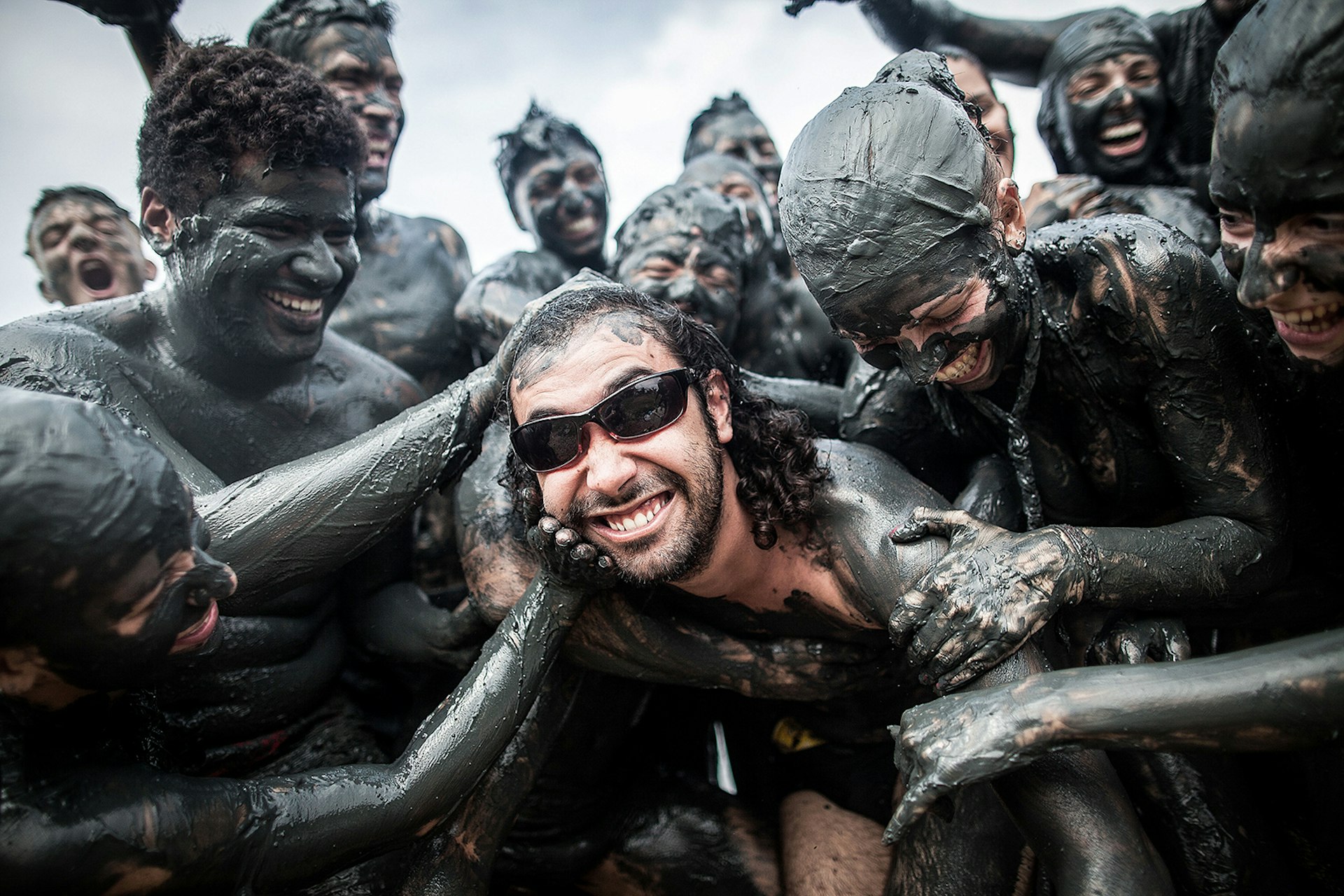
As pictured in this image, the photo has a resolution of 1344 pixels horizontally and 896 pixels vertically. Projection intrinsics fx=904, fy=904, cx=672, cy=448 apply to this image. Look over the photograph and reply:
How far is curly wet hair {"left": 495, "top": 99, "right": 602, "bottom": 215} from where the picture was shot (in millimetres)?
4875

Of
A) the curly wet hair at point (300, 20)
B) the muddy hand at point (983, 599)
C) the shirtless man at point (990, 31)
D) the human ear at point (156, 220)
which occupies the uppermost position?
the curly wet hair at point (300, 20)

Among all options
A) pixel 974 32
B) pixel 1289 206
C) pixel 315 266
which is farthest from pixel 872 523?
pixel 974 32

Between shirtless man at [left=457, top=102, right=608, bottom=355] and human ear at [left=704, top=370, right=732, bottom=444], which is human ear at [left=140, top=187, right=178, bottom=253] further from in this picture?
human ear at [left=704, top=370, right=732, bottom=444]

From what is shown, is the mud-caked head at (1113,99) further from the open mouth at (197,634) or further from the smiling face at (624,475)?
the open mouth at (197,634)

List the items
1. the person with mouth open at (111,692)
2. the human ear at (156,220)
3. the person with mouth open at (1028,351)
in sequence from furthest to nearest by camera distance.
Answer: the human ear at (156,220) < the person with mouth open at (1028,351) < the person with mouth open at (111,692)

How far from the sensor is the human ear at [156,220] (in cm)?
308

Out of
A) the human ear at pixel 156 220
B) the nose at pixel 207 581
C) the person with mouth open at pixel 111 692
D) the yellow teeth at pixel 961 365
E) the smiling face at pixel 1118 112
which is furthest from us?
the smiling face at pixel 1118 112

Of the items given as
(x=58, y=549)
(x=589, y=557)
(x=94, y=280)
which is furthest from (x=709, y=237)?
(x=94, y=280)

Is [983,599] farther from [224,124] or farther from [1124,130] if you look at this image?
[1124,130]

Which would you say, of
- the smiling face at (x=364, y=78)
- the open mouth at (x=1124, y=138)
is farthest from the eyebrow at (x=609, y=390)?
the open mouth at (x=1124, y=138)

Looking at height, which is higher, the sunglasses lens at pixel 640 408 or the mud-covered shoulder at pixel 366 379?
the mud-covered shoulder at pixel 366 379

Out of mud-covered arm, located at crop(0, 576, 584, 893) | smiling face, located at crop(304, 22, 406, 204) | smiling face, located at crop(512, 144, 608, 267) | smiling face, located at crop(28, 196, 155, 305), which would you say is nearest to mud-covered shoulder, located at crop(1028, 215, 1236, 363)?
mud-covered arm, located at crop(0, 576, 584, 893)

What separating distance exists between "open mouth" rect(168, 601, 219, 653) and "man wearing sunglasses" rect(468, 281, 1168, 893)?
2.60 ft

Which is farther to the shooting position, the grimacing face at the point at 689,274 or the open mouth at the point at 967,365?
the grimacing face at the point at 689,274
